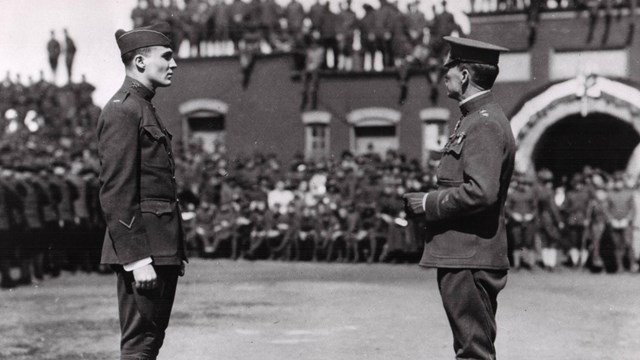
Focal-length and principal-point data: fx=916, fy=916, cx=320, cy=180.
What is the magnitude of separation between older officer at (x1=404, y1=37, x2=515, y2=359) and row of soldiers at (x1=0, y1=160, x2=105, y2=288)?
10318mm

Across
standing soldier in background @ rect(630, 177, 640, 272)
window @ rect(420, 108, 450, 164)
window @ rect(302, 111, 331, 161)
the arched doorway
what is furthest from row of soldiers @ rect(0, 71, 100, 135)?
standing soldier in background @ rect(630, 177, 640, 272)

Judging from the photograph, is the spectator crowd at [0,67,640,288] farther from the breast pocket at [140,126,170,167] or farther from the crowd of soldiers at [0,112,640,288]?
the breast pocket at [140,126,170,167]

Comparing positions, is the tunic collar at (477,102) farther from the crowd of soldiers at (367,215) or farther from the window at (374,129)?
the window at (374,129)

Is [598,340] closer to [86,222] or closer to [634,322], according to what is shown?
[634,322]

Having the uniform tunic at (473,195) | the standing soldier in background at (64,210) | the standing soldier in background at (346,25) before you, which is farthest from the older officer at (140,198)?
the standing soldier in background at (346,25)

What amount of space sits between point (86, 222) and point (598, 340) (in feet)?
32.4

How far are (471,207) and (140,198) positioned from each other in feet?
5.42

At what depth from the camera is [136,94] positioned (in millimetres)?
4711

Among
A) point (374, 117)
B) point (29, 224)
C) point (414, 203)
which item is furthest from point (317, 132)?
point (414, 203)

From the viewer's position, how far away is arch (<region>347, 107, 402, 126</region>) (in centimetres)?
2517

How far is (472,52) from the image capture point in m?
4.68

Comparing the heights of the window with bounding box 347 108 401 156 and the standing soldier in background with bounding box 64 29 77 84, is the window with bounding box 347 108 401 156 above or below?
below

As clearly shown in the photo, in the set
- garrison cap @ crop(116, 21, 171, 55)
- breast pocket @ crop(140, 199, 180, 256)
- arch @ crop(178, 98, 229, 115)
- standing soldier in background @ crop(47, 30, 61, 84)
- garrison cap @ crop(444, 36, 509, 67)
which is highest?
standing soldier in background @ crop(47, 30, 61, 84)

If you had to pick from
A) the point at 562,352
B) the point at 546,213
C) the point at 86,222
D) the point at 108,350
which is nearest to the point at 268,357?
the point at 108,350
